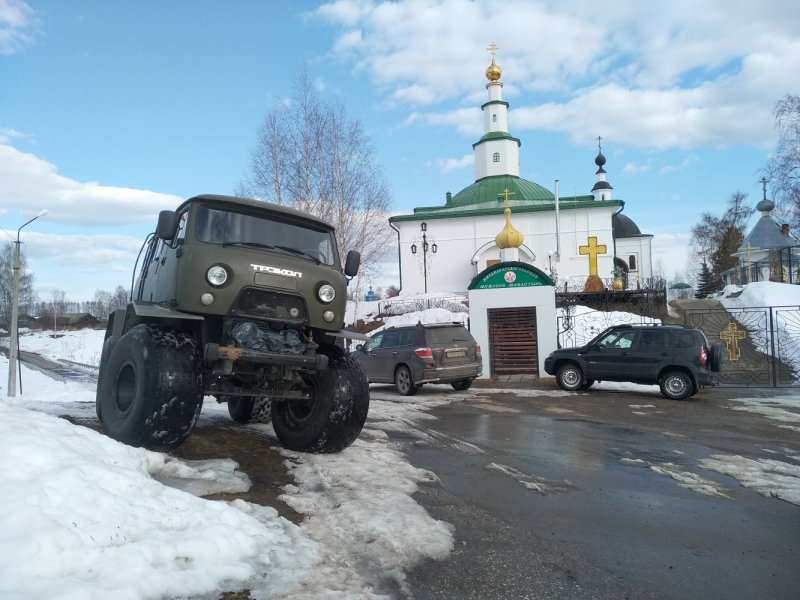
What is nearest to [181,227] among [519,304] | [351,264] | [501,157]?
[351,264]

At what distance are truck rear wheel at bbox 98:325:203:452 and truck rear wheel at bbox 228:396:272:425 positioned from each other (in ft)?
8.92

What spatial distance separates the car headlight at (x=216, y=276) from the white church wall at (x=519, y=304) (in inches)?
542

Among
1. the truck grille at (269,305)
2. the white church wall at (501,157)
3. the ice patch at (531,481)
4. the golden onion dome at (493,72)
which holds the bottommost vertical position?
the ice patch at (531,481)

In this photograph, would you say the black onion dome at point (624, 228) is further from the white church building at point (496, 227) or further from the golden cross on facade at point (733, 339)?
the golden cross on facade at point (733, 339)

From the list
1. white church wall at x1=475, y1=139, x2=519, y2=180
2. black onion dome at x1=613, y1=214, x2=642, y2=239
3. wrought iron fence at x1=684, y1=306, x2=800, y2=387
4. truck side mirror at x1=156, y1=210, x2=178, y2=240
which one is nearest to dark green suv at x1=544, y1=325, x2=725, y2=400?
wrought iron fence at x1=684, y1=306, x2=800, y2=387

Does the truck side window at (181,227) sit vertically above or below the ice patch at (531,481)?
above

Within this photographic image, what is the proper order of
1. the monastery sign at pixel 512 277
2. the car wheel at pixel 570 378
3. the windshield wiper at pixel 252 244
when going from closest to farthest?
1. the windshield wiper at pixel 252 244
2. the car wheel at pixel 570 378
3. the monastery sign at pixel 512 277

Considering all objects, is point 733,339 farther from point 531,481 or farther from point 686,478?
point 531,481

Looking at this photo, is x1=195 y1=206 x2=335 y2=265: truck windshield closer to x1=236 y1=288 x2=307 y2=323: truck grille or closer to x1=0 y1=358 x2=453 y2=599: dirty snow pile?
x1=236 y1=288 x2=307 y2=323: truck grille

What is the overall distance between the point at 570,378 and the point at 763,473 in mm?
8585

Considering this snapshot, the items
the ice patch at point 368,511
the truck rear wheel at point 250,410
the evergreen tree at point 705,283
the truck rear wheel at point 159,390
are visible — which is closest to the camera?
the ice patch at point 368,511

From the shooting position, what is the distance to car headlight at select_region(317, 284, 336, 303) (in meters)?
6.03

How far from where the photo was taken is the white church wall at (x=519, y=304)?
59.9 feet

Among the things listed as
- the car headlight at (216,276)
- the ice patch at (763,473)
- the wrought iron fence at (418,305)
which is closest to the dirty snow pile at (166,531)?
the car headlight at (216,276)
